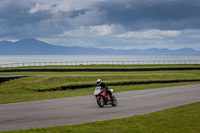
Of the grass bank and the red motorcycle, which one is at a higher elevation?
the red motorcycle

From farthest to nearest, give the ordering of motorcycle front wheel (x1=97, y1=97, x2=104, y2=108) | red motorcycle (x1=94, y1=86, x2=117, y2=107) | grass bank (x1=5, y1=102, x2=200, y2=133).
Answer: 1. motorcycle front wheel (x1=97, y1=97, x2=104, y2=108)
2. red motorcycle (x1=94, y1=86, x2=117, y2=107)
3. grass bank (x1=5, y1=102, x2=200, y2=133)

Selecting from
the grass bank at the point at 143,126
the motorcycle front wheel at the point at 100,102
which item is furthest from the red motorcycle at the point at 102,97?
the grass bank at the point at 143,126

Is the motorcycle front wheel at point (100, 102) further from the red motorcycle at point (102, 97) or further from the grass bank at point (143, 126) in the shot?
the grass bank at point (143, 126)

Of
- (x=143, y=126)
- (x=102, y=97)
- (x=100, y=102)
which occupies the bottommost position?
(x=143, y=126)

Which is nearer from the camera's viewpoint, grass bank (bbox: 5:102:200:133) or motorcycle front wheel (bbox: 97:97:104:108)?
grass bank (bbox: 5:102:200:133)

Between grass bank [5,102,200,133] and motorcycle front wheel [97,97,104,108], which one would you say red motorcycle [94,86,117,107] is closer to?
motorcycle front wheel [97,97,104,108]

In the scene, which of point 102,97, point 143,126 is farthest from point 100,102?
point 143,126

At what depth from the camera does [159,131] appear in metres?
10.8

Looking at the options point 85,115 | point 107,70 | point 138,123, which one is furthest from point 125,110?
point 107,70

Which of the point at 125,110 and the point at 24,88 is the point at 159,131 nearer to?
the point at 125,110

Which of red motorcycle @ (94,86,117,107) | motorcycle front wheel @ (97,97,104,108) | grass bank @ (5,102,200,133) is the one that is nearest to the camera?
grass bank @ (5,102,200,133)

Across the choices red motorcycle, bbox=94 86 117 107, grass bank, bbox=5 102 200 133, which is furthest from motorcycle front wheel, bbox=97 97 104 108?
grass bank, bbox=5 102 200 133

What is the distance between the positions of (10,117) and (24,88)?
69.1 feet

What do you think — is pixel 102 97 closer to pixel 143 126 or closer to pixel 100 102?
pixel 100 102
